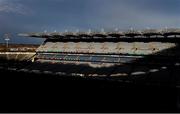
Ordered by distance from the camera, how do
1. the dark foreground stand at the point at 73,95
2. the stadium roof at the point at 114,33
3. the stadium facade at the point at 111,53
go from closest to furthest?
the dark foreground stand at the point at 73,95 < the stadium facade at the point at 111,53 < the stadium roof at the point at 114,33

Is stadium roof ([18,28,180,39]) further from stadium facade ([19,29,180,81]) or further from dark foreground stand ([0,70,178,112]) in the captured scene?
dark foreground stand ([0,70,178,112])

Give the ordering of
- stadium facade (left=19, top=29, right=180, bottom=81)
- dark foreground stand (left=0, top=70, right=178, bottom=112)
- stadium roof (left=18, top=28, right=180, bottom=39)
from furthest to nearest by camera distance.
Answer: stadium roof (left=18, top=28, right=180, bottom=39)
stadium facade (left=19, top=29, right=180, bottom=81)
dark foreground stand (left=0, top=70, right=178, bottom=112)

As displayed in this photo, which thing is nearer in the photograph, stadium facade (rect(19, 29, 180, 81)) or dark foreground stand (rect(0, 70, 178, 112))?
dark foreground stand (rect(0, 70, 178, 112))

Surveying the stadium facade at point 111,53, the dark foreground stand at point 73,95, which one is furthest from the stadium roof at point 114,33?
the dark foreground stand at point 73,95

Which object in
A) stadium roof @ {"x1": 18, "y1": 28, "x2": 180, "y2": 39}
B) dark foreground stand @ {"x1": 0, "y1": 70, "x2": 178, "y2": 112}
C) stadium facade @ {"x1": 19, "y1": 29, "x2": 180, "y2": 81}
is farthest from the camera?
stadium roof @ {"x1": 18, "y1": 28, "x2": 180, "y2": 39}

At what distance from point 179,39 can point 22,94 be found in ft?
143

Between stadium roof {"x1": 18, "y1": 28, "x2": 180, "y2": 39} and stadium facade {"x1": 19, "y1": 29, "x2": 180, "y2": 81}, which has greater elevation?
stadium roof {"x1": 18, "y1": 28, "x2": 180, "y2": 39}

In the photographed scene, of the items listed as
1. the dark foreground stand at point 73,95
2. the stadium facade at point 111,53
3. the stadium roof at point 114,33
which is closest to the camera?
the dark foreground stand at point 73,95

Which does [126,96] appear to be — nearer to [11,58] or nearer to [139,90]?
[139,90]

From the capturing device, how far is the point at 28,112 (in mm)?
8062

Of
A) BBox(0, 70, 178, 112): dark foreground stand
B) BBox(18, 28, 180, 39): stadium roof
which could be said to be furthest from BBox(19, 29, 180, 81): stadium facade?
BBox(0, 70, 178, 112): dark foreground stand

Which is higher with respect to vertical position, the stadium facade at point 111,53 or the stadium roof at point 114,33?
the stadium roof at point 114,33

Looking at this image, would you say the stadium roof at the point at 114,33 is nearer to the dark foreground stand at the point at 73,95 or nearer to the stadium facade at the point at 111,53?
the stadium facade at the point at 111,53

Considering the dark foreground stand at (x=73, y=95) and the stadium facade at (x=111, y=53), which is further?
the stadium facade at (x=111, y=53)
